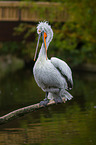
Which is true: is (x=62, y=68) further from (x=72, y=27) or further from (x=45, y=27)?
(x=72, y=27)

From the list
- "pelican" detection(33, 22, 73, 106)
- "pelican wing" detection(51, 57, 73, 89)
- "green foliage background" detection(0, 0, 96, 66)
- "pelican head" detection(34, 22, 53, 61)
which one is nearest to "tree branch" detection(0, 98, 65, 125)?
"pelican" detection(33, 22, 73, 106)

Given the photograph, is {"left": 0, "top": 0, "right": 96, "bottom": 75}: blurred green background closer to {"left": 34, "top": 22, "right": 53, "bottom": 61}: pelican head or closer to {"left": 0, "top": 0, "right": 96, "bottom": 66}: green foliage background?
{"left": 0, "top": 0, "right": 96, "bottom": 66}: green foliage background

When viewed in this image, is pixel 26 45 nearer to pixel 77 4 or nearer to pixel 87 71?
pixel 87 71

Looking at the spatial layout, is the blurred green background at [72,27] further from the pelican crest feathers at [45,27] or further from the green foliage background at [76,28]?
the pelican crest feathers at [45,27]

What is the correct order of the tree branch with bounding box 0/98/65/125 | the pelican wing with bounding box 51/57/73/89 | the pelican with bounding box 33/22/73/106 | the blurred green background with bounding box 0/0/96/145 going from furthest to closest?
1. the blurred green background with bounding box 0/0/96/145
2. the pelican wing with bounding box 51/57/73/89
3. the pelican with bounding box 33/22/73/106
4. the tree branch with bounding box 0/98/65/125

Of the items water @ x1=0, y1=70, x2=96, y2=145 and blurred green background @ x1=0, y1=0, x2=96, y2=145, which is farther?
blurred green background @ x1=0, y1=0, x2=96, y2=145

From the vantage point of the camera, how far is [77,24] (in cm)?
2903

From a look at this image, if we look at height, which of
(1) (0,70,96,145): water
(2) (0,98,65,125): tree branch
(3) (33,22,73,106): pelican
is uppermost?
(3) (33,22,73,106): pelican

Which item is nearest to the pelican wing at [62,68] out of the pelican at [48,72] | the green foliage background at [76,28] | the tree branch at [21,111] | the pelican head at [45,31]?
the pelican at [48,72]

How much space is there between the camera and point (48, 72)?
8.45m

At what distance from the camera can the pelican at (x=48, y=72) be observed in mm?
8414

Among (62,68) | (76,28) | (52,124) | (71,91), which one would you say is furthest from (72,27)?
(62,68)

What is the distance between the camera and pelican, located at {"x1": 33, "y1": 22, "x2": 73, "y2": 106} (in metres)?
8.41

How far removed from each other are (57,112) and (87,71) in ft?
62.6
